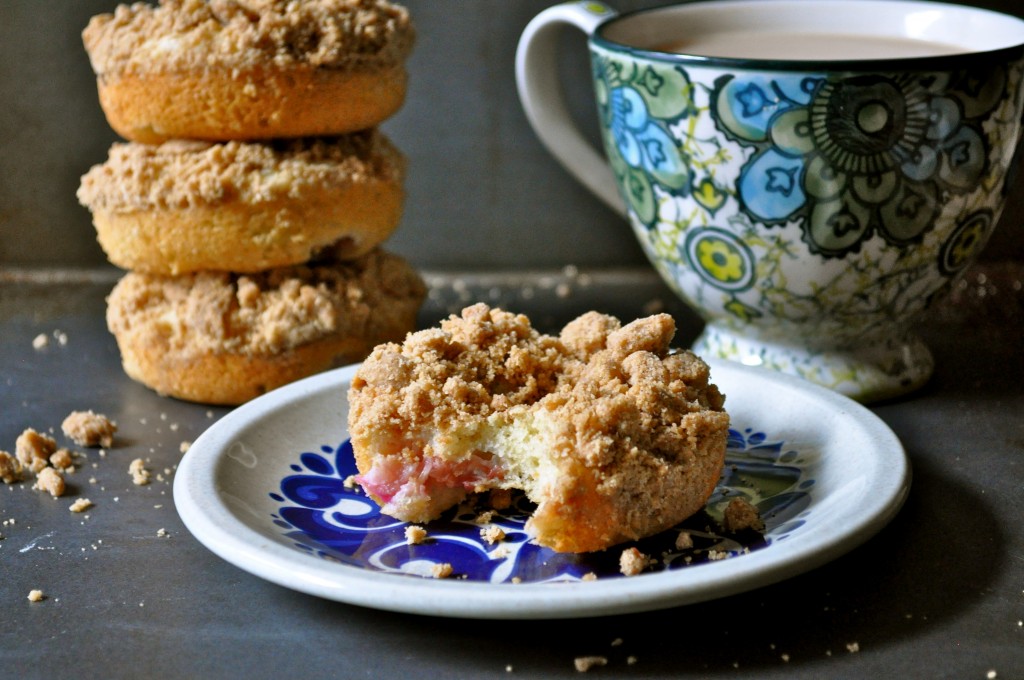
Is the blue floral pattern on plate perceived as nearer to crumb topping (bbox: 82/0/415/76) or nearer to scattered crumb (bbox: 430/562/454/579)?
scattered crumb (bbox: 430/562/454/579)

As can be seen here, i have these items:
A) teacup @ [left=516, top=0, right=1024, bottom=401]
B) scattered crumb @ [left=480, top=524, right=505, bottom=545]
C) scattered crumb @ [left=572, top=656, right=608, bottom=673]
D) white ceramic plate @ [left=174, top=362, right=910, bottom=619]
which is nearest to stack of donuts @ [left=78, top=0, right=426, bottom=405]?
white ceramic plate @ [left=174, top=362, right=910, bottom=619]

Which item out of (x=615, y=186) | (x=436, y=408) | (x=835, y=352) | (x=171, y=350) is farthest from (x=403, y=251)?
(x=436, y=408)

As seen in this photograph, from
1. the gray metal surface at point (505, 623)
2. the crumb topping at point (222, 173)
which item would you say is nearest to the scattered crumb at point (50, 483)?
the gray metal surface at point (505, 623)

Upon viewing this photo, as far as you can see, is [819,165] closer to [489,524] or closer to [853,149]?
[853,149]

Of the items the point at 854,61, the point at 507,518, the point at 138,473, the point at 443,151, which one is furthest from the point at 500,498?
the point at 443,151

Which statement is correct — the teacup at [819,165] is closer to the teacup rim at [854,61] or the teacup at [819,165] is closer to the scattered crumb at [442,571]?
the teacup rim at [854,61]

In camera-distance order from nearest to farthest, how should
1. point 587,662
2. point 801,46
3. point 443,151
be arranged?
1. point 587,662
2. point 801,46
3. point 443,151
